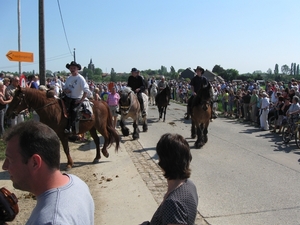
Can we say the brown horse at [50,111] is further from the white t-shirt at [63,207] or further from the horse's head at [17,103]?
the white t-shirt at [63,207]

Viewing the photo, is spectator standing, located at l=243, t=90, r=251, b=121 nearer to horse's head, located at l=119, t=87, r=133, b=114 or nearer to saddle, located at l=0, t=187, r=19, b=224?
horse's head, located at l=119, t=87, r=133, b=114

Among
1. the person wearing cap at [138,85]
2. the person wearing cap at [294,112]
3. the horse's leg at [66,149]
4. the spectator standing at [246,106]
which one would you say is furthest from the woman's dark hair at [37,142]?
the spectator standing at [246,106]

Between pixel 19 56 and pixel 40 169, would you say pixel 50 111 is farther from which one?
pixel 40 169

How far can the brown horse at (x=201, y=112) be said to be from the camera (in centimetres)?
1092

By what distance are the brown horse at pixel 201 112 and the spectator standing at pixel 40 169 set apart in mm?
9106

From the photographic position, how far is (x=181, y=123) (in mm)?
17812

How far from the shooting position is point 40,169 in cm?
202

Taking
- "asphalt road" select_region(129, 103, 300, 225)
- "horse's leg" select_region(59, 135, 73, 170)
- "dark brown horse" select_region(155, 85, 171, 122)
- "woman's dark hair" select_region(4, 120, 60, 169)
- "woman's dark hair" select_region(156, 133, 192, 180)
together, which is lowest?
"asphalt road" select_region(129, 103, 300, 225)

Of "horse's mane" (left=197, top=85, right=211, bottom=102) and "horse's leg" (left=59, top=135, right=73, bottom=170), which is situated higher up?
"horse's mane" (left=197, top=85, right=211, bottom=102)

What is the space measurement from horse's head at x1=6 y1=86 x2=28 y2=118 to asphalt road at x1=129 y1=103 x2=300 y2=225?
3931 millimetres

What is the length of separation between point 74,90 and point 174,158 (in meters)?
6.45

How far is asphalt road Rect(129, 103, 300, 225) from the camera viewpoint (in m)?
5.67

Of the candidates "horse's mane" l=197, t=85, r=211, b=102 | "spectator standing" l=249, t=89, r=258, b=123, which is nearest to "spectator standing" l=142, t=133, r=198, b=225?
"horse's mane" l=197, t=85, r=211, b=102

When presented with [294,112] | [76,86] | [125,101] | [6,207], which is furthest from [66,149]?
[294,112]
